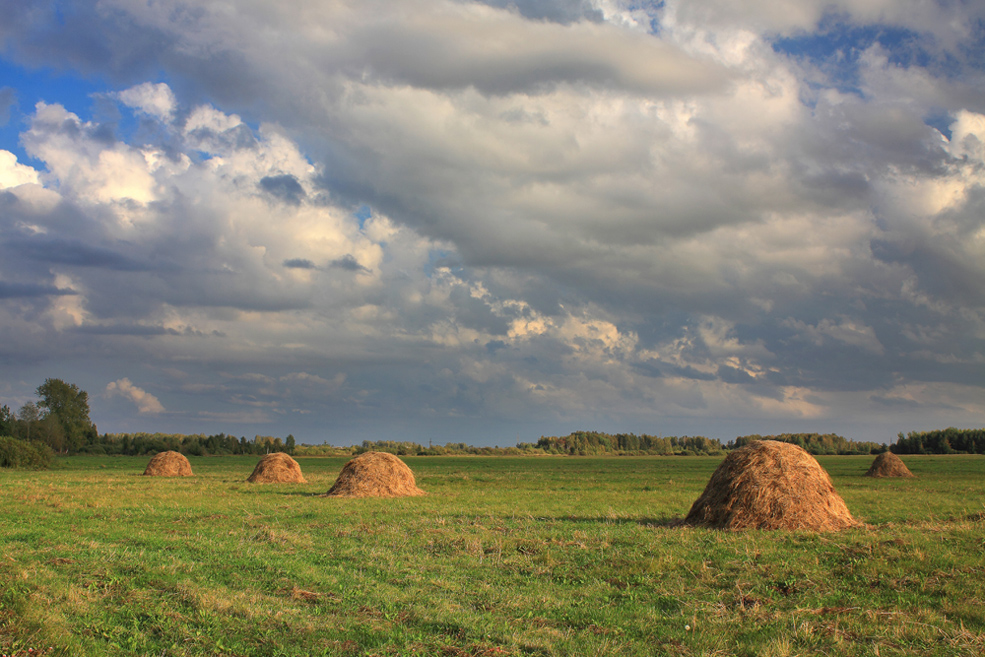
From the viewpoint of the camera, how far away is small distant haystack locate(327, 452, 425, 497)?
29844 millimetres

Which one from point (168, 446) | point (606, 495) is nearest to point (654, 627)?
point (606, 495)

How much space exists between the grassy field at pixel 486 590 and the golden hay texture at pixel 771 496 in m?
1.35

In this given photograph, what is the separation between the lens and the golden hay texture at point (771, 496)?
16047 millimetres

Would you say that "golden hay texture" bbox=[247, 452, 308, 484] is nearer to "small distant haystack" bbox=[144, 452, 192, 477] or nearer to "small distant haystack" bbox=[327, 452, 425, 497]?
"small distant haystack" bbox=[327, 452, 425, 497]

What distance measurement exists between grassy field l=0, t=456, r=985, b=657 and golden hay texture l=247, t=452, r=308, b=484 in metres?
24.3

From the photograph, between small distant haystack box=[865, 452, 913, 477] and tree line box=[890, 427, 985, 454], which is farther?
tree line box=[890, 427, 985, 454]

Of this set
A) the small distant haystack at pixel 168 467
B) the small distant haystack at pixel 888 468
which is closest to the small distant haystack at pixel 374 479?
the small distant haystack at pixel 168 467

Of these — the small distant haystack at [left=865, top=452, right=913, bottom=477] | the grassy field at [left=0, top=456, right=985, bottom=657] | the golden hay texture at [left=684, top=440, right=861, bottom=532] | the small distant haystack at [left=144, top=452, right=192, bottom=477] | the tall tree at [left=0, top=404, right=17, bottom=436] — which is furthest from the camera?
the tall tree at [left=0, top=404, right=17, bottom=436]

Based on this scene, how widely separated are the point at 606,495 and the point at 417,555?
20.5 m

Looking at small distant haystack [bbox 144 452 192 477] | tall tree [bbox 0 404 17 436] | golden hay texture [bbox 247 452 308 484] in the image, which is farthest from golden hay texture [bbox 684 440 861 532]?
tall tree [bbox 0 404 17 436]

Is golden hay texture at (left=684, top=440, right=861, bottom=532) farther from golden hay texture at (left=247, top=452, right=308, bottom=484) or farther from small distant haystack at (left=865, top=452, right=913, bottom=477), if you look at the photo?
small distant haystack at (left=865, top=452, right=913, bottom=477)

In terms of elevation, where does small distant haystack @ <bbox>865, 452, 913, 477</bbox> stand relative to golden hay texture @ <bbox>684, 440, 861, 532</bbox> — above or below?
below

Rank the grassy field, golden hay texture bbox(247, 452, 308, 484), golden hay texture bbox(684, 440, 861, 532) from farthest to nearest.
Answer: golden hay texture bbox(247, 452, 308, 484) → golden hay texture bbox(684, 440, 861, 532) → the grassy field

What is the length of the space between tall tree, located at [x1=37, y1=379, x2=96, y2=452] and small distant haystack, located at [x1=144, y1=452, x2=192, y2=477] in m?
89.2
